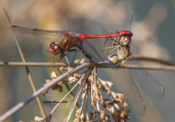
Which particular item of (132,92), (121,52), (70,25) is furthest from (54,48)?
(70,25)

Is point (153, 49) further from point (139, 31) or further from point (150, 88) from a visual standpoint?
point (150, 88)

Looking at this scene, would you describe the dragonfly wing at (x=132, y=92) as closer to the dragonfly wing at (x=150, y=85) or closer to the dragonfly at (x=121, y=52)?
the dragonfly at (x=121, y=52)

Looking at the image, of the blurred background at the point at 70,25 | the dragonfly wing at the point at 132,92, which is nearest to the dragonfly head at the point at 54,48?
the dragonfly wing at the point at 132,92

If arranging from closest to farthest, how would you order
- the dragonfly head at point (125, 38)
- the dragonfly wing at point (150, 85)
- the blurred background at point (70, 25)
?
the dragonfly wing at point (150, 85), the dragonfly head at point (125, 38), the blurred background at point (70, 25)

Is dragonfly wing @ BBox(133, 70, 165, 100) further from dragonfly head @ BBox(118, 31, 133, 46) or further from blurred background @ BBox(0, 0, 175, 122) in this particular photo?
blurred background @ BBox(0, 0, 175, 122)

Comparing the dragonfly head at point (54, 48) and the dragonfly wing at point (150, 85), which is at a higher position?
the dragonfly head at point (54, 48)

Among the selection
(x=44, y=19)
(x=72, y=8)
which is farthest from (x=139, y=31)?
(x=44, y=19)

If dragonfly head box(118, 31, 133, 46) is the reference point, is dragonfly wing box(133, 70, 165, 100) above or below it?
below

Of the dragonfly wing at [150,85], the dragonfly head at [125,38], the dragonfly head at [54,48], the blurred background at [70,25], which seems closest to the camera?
the dragonfly head at [54,48]

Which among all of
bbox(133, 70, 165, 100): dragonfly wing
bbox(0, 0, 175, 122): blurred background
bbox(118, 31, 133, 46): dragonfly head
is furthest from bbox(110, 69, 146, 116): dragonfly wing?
bbox(0, 0, 175, 122): blurred background
